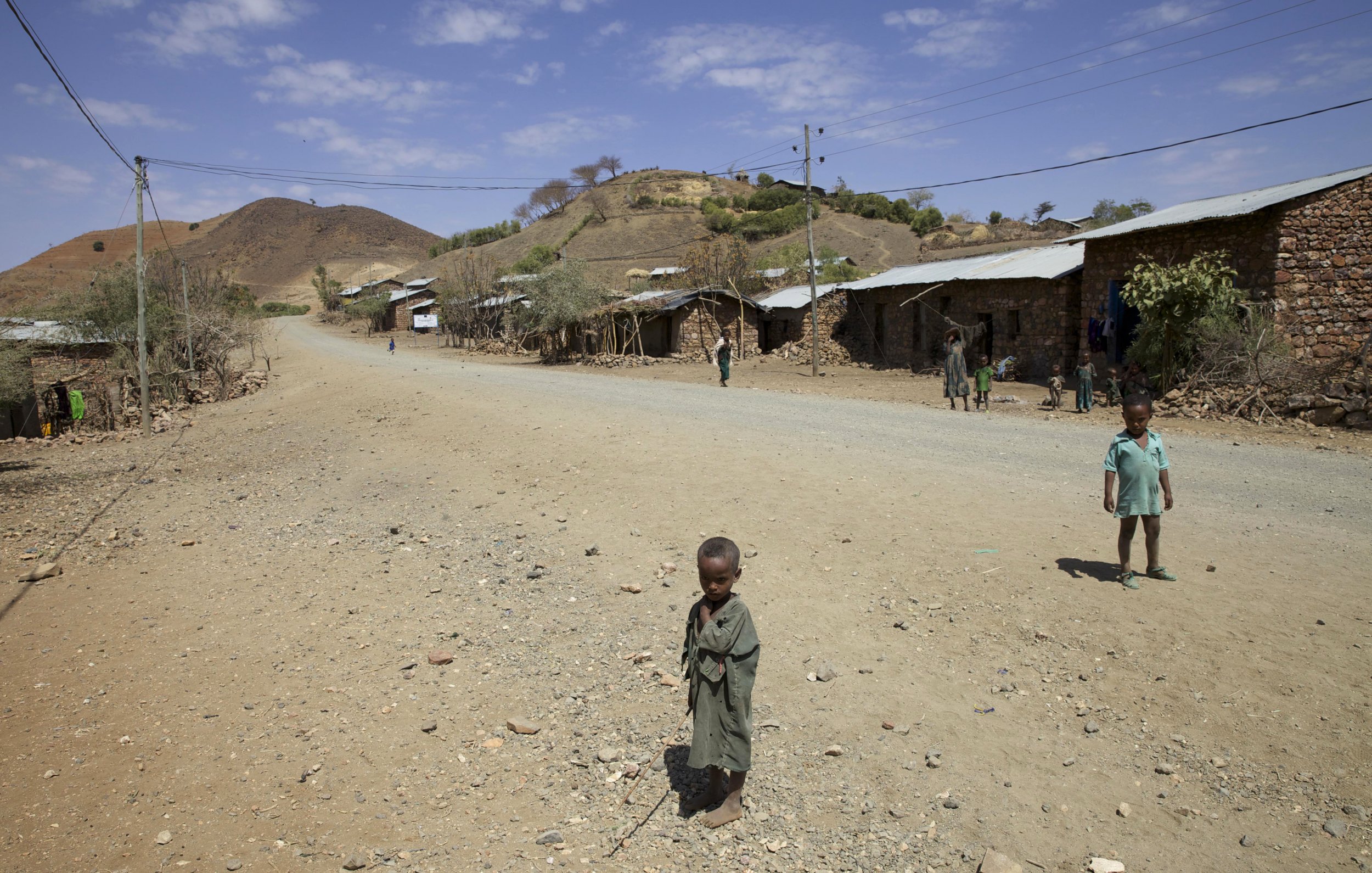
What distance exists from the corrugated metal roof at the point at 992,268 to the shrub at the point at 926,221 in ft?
131

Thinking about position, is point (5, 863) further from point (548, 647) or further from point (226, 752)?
point (548, 647)

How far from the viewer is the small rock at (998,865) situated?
316 cm

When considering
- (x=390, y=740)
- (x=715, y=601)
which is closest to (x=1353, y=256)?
(x=715, y=601)

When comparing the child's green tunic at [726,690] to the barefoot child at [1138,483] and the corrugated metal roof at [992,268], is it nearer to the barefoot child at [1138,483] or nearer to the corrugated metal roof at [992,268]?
the barefoot child at [1138,483]

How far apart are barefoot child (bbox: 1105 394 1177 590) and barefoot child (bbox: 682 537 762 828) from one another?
11.1ft

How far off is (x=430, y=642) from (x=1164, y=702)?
4628 mm

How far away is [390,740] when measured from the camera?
4.49 meters

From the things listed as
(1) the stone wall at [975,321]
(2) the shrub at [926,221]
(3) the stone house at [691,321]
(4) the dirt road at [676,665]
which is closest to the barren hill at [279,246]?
(2) the shrub at [926,221]

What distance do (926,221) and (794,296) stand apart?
41.0 meters

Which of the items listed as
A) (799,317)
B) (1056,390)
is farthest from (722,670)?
(799,317)

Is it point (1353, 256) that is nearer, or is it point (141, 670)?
point (141, 670)

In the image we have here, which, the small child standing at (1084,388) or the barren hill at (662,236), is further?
the barren hill at (662,236)

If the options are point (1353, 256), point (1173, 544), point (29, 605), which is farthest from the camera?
point (1353, 256)

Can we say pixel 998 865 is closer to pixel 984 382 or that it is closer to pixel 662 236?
pixel 984 382
